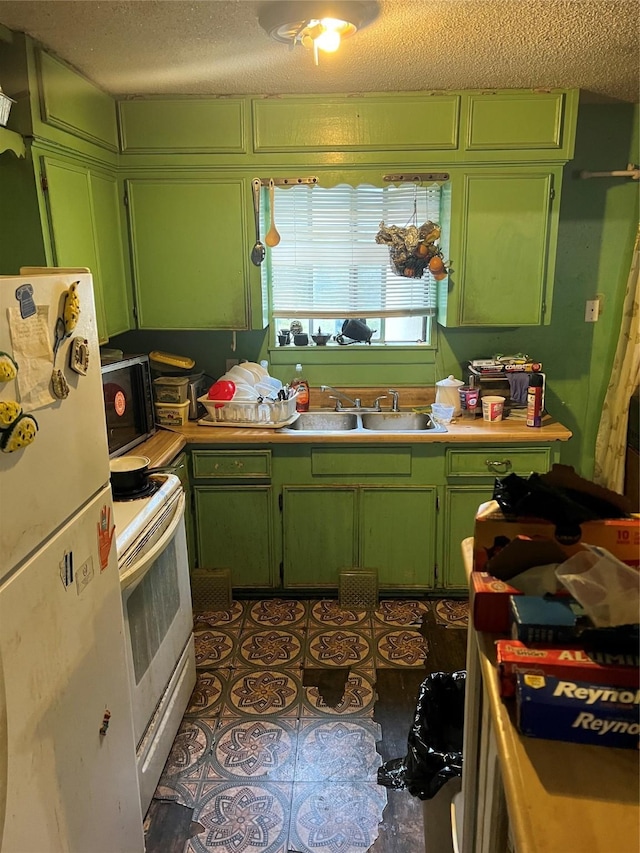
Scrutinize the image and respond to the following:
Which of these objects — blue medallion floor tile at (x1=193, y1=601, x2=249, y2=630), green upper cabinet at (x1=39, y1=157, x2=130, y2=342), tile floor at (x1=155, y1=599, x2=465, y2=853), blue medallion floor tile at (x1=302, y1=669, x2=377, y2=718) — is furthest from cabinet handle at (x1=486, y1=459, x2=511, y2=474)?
green upper cabinet at (x1=39, y1=157, x2=130, y2=342)

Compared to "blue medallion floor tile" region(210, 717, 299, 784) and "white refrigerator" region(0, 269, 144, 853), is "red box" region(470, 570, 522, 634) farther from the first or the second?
"blue medallion floor tile" region(210, 717, 299, 784)

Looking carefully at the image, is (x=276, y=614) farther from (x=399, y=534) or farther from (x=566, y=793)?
(x=566, y=793)

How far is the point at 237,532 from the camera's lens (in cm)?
303

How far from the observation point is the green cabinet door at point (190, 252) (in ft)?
9.55

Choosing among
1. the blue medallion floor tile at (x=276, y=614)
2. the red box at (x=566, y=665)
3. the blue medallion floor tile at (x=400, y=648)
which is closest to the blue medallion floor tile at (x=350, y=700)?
the blue medallion floor tile at (x=400, y=648)

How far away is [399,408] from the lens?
3.33 meters

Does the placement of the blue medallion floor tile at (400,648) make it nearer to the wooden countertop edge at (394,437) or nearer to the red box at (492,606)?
the wooden countertop edge at (394,437)

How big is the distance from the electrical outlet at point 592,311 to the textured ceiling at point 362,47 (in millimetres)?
972

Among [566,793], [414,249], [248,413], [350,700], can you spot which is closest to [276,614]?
[350,700]

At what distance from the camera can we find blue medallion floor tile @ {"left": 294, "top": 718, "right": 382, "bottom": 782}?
208 cm

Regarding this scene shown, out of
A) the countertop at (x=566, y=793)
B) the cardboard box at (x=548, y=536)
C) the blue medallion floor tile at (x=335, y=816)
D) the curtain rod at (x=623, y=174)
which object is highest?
the curtain rod at (x=623, y=174)

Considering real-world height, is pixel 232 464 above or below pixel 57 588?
below

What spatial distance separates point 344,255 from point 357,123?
678 millimetres

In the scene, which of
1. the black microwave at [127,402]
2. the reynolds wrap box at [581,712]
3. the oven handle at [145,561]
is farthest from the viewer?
the black microwave at [127,402]
